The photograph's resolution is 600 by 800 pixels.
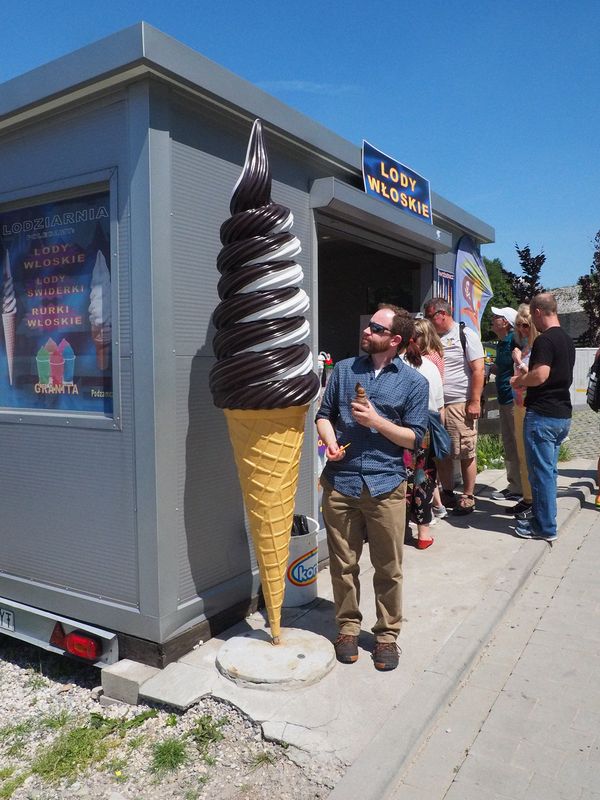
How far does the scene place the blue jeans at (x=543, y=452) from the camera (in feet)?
17.3

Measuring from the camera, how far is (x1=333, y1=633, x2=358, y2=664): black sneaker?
3.42 meters

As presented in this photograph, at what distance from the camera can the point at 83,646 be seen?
11.8 feet

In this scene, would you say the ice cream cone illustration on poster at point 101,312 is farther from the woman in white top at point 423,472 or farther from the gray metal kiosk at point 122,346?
the woman in white top at point 423,472

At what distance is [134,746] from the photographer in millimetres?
2977

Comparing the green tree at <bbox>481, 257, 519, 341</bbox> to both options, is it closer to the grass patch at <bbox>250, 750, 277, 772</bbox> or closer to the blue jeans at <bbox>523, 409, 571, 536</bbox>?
the blue jeans at <bbox>523, 409, 571, 536</bbox>

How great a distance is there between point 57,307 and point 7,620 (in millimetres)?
1937

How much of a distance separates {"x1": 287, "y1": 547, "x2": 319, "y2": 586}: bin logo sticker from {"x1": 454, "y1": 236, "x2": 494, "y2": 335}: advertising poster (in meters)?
4.29

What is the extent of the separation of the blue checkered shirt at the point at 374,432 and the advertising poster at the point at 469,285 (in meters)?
4.38

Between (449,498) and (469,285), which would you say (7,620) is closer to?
(449,498)

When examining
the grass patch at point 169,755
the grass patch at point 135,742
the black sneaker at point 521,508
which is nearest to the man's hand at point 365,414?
the grass patch at point 169,755

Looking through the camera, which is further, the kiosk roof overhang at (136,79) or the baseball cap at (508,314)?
the baseball cap at (508,314)

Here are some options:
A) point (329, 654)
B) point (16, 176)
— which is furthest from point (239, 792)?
point (16, 176)

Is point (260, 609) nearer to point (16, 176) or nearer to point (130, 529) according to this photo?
point (130, 529)

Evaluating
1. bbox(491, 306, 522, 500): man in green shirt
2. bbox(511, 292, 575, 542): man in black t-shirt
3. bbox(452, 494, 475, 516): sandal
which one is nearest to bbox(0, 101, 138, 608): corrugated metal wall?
bbox(511, 292, 575, 542): man in black t-shirt
